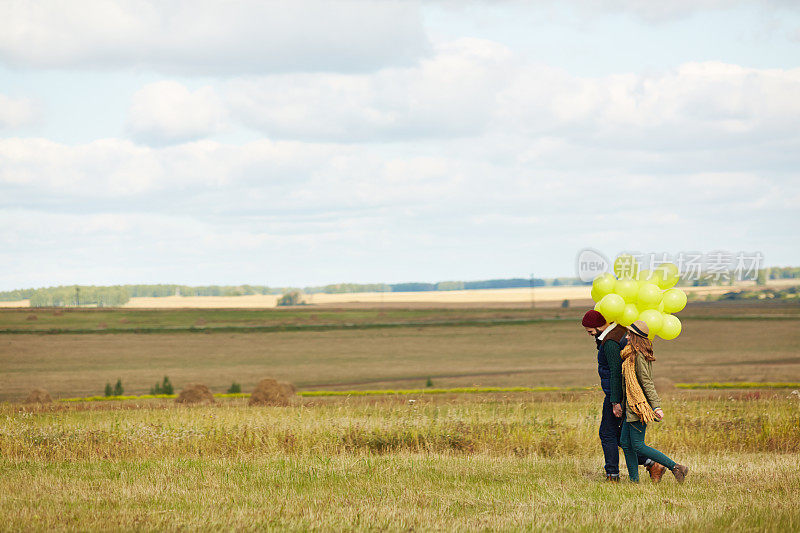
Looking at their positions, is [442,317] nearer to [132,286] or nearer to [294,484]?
[132,286]

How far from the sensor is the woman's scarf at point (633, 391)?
9664 millimetres

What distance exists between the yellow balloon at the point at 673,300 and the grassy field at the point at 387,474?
7.17 feet

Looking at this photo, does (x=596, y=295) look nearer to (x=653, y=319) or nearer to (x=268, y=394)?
(x=653, y=319)

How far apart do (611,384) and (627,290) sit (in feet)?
4.02

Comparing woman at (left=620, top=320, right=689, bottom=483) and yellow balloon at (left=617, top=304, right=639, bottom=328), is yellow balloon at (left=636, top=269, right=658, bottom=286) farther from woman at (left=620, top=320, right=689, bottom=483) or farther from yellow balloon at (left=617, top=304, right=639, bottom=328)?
woman at (left=620, top=320, right=689, bottom=483)

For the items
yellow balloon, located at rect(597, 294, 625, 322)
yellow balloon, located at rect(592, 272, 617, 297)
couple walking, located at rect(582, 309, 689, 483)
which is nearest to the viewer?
couple walking, located at rect(582, 309, 689, 483)

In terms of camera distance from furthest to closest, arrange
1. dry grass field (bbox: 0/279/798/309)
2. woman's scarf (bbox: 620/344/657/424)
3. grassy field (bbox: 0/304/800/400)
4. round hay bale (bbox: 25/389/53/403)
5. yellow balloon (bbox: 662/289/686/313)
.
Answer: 1. dry grass field (bbox: 0/279/798/309)
2. grassy field (bbox: 0/304/800/400)
3. round hay bale (bbox: 25/389/53/403)
4. yellow balloon (bbox: 662/289/686/313)
5. woman's scarf (bbox: 620/344/657/424)

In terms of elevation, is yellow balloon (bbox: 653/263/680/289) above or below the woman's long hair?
above

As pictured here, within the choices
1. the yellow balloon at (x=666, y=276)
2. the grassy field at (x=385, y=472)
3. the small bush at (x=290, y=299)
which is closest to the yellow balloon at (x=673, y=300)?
the yellow balloon at (x=666, y=276)

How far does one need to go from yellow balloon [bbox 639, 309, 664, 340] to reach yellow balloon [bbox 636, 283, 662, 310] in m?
0.09

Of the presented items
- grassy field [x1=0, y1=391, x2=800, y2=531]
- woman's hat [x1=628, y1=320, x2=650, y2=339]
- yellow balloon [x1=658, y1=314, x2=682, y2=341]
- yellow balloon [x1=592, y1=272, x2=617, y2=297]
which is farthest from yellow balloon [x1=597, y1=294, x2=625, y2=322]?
grassy field [x1=0, y1=391, x2=800, y2=531]

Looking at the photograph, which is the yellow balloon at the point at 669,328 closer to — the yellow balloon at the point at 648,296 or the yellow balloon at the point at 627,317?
the yellow balloon at the point at 648,296

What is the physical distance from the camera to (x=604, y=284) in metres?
10.5

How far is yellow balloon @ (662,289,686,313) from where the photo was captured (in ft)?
34.1
